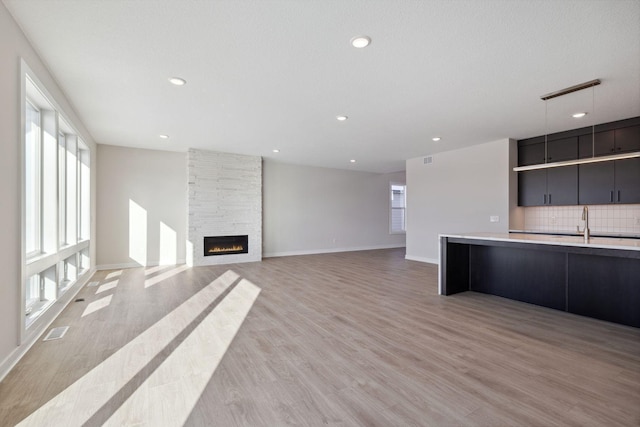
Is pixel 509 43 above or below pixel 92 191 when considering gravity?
above

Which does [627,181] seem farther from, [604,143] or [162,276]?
[162,276]

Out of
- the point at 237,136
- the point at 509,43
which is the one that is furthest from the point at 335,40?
the point at 237,136

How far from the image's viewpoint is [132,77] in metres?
3.31

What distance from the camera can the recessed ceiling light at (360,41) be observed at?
2.56 m

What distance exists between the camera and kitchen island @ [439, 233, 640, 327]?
311 cm

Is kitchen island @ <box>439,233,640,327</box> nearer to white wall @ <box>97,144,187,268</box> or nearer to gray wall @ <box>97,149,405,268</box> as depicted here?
gray wall @ <box>97,149,405,268</box>

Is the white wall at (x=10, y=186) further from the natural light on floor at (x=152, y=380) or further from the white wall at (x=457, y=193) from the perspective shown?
the white wall at (x=457, y=193)

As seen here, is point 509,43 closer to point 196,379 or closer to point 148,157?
point 196,379

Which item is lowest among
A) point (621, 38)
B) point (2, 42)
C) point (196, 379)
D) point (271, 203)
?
point (196, 379)

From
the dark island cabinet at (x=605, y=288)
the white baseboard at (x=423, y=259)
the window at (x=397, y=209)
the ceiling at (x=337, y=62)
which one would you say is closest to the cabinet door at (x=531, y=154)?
the ceiling at (x=337, y=62)

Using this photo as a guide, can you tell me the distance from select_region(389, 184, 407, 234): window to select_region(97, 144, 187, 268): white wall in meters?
6.98

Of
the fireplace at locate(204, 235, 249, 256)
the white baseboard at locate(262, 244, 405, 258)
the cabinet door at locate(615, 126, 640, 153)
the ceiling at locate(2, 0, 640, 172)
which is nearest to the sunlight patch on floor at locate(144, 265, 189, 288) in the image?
the fireplace at locate(204, 235, 249, 256)

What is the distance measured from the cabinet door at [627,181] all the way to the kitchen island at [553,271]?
1.80 metres

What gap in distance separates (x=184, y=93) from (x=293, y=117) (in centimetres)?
159
